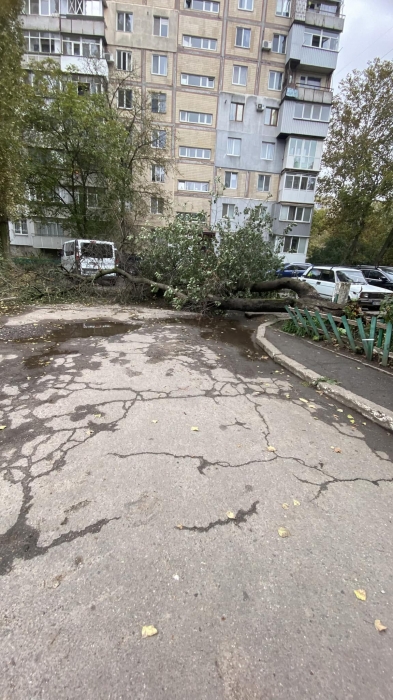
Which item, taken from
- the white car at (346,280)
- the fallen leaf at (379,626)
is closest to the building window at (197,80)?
the white car at (346,280)

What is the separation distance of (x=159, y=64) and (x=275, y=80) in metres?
10.0

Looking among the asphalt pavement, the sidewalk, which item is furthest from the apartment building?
the asphalt pavement

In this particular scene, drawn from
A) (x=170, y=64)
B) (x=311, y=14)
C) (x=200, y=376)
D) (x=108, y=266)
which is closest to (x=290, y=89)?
(x=311, y=14)

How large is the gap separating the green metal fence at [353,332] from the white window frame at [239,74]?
28.9m

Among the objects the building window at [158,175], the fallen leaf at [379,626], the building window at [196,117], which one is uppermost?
the building window at [196,117]

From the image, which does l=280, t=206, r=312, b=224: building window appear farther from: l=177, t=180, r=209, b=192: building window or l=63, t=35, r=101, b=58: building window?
l=63, t=35, r=101, b=58: building window

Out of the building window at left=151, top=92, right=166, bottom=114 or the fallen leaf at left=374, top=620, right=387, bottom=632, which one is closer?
the fallen leaf at left=374, top=620, right=387, bottom=632

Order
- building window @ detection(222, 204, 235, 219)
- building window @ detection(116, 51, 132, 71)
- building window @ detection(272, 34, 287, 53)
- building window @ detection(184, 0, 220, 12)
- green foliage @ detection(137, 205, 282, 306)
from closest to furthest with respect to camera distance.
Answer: green foliage @ detection(137, 205, 282, 306) → building window @ detection(116, 51, 132, 71) → building window @ detection(184, 0, 220, 12) → building window @ detection(272, 34, 287, 53) → building window @ detection(222, 204, 235, 219)

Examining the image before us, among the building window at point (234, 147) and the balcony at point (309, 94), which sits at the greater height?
the balcony at point (309, 94)

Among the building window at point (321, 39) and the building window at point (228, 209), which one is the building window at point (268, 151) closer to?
the building window at point (228, 209)

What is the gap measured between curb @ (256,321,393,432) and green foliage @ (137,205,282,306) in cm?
393

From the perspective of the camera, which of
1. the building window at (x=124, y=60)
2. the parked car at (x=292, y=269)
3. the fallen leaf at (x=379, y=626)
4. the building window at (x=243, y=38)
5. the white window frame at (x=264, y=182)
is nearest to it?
the fallen leaf at (x=379, y=626)

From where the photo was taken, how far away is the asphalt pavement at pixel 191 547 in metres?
1.46

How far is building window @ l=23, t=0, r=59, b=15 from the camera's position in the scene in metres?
24.2
